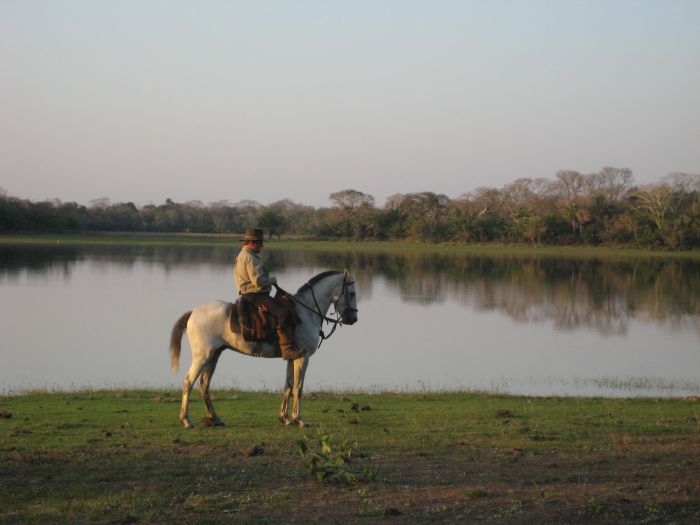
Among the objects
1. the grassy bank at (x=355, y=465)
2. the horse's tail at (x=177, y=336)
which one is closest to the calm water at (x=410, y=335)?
the horse's tail at (x=177, y=336)

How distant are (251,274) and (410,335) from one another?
1320 cm

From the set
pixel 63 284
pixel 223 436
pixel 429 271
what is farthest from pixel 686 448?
pixel 429 271

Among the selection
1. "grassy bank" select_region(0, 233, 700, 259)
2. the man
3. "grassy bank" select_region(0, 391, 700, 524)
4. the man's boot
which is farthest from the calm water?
"grassy bank" select_region(0, 233, 700, 259)

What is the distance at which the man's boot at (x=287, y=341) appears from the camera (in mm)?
9398

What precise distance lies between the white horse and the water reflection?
15.3 meters

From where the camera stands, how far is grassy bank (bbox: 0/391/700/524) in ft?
18.4

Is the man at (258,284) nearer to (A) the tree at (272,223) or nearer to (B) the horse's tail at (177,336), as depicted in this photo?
(B) the horse's tail at (177,336)

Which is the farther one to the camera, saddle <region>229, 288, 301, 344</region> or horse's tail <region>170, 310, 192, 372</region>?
horse's tail <region>170, 310, 192, 372</region>

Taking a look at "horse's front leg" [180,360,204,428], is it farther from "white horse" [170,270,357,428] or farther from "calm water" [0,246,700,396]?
"calm water" [0,246,700,396]

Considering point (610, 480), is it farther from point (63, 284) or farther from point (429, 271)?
point (429, 271)

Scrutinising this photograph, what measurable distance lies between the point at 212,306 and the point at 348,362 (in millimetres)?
8455

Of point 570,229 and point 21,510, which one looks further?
point 570,229

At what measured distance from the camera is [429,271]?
159 feet

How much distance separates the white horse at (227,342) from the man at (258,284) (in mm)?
227
